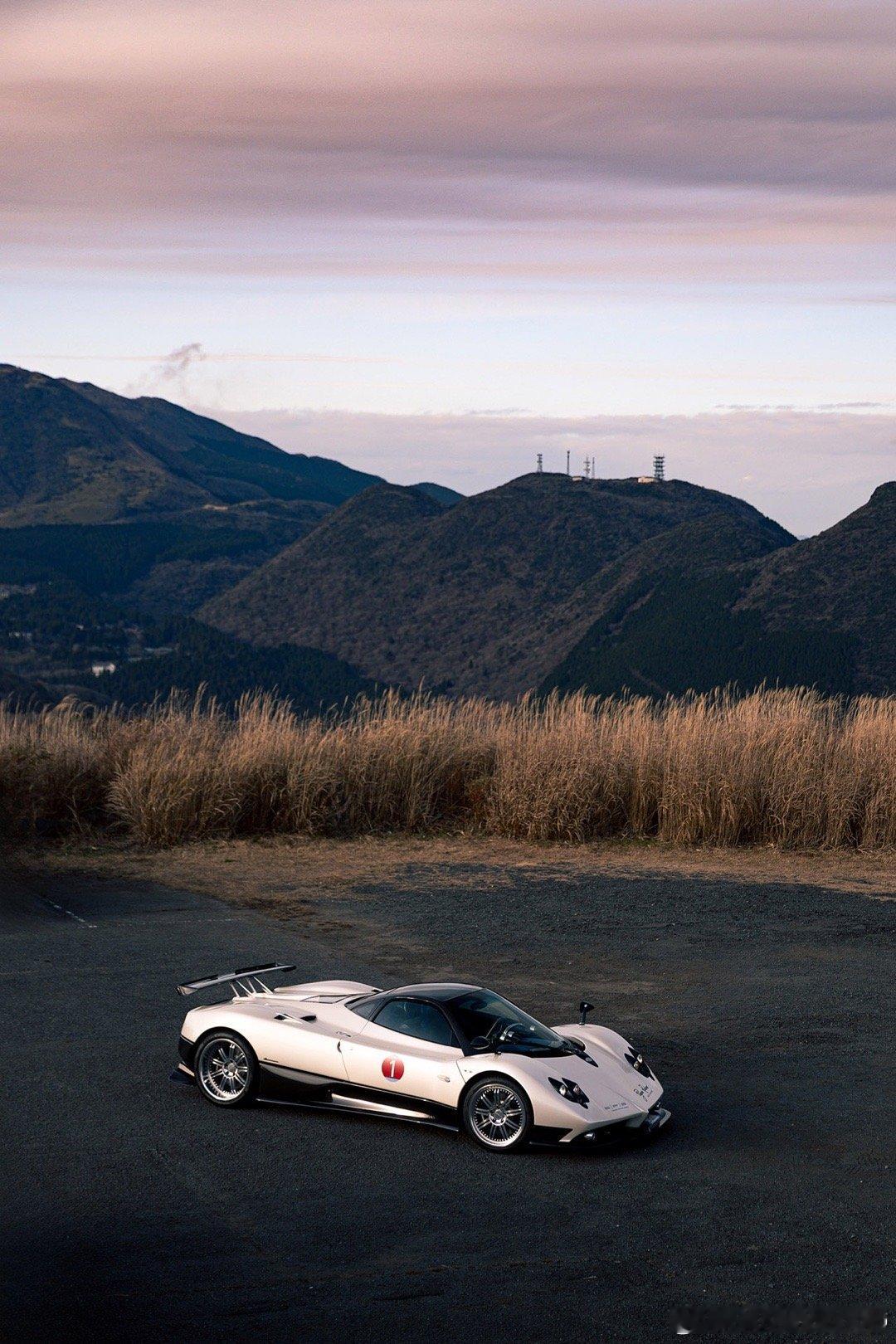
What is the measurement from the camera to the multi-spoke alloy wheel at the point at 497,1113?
7.09m

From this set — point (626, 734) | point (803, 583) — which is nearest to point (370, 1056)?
point (626, 734)

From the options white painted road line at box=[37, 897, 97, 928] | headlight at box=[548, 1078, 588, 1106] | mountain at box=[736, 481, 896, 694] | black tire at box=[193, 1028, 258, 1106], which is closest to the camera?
headlight at box=[548, 1078, 588, 1106]

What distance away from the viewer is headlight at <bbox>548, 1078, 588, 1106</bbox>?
7.07 m

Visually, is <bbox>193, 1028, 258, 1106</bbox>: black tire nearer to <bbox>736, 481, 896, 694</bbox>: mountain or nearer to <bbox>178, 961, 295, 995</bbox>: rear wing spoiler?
<bbox>178, 961, 295, 995</bbox>: rear wing spoiler

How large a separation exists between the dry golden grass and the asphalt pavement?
14.5 feet

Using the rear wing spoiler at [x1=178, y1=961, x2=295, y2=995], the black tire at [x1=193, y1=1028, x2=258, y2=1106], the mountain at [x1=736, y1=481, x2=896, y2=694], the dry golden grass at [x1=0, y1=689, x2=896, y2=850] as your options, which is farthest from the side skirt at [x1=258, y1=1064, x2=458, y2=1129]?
the mountain at [x1=736, y1=481, x2=896, y2=694]

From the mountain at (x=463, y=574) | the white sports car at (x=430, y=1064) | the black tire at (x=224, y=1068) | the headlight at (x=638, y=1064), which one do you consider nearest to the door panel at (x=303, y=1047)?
the white sports car at (x=430, y=1064)

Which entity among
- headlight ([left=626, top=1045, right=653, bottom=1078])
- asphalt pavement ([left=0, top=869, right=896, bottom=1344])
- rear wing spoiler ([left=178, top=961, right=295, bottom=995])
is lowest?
asphalt pavement ([left=0, top=869, right=896, bottom=1344])

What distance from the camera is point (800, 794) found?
15.6 metres

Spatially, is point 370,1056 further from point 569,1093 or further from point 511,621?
point 511,621

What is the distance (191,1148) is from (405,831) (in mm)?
9105

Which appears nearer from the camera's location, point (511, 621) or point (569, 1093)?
point (569, 1093)

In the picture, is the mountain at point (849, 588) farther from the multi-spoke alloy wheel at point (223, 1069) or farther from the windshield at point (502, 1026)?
the multi-spoke alloy wheel at point (223, 1069)

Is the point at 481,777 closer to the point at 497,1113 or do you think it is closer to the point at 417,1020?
the point at 417,1020
